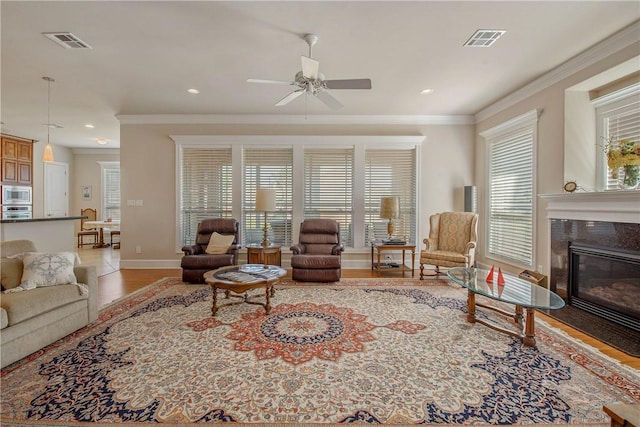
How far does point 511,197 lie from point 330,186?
119 inches

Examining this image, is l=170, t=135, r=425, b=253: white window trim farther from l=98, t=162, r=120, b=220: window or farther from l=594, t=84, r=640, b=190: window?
l=98, t=162, r=120, b=220: window

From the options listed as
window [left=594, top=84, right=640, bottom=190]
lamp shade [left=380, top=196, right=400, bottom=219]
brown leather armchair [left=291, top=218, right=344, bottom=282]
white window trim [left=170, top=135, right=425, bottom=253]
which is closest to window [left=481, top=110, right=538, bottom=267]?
window [left=594, top=84, right=640, bottom=190]

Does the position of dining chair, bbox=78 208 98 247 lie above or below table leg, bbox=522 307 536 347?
above

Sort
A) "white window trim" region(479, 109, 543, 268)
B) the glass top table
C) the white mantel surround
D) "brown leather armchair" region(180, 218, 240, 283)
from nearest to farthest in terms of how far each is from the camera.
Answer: the glass top table, the white mantel surround, "white window trim" region(479, 109, 543, 268), "brown leather armchair" region(180, 218, 240, 283)

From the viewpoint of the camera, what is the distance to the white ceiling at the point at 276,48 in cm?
238

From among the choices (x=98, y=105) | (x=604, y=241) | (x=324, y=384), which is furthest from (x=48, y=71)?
(x=604, y=241)

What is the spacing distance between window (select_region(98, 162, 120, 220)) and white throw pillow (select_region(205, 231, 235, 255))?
5995mm

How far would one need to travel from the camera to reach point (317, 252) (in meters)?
4.77

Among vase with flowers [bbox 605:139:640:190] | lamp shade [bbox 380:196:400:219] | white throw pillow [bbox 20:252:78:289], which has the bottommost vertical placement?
white throw pillow [bbox 20:252:78:289]

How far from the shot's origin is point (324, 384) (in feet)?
6.11

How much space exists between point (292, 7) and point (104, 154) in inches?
351

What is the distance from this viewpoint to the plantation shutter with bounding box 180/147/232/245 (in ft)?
17.5

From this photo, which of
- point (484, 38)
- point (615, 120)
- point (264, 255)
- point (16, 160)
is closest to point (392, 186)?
point (264, 255)

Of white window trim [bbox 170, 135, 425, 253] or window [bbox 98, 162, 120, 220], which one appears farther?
window [bbox 98, 162, 120, 220]
